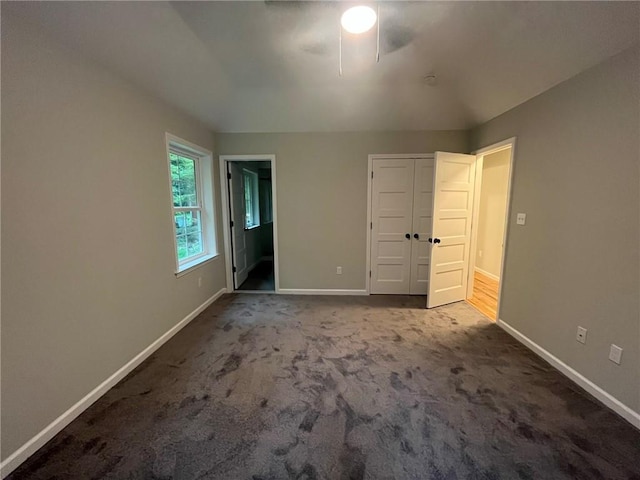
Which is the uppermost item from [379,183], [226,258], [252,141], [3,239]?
[252,141]

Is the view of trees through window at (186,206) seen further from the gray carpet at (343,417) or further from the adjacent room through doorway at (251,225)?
the gray carpet at (343,417)

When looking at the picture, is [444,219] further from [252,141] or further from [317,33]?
[252,141]

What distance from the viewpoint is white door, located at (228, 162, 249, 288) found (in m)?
4.17

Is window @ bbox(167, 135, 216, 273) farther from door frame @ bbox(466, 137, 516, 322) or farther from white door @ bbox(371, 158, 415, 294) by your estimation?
door frame @ bbox(466, 137, 516, 322)

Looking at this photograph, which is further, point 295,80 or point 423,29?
point 295,80

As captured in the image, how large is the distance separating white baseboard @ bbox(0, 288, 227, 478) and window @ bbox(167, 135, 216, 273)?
869 mm

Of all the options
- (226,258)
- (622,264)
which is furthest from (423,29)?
(226,258)

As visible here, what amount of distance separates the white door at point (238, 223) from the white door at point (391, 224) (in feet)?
7.00

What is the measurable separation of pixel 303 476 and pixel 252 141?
3.70m

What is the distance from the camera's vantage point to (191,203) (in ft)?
11.7

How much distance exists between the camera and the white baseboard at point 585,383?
1706 mm

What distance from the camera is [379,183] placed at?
3.87m

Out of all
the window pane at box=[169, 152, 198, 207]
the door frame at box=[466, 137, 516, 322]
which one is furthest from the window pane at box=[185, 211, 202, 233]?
the door frame at box=[466, 137, 516, 322]

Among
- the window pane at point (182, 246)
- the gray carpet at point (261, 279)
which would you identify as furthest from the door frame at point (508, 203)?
the window pane at point (182, 246)
